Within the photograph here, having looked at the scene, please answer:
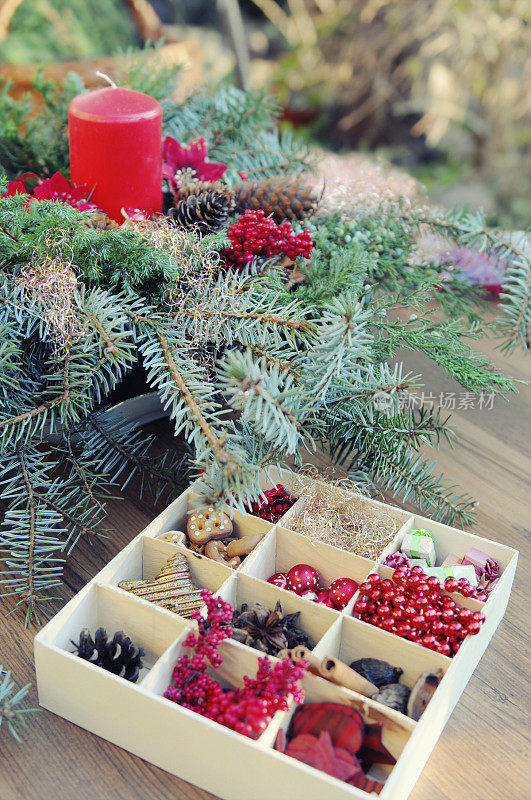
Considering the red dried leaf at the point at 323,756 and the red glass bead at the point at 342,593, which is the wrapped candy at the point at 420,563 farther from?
the red dried leaf at the point at 323,756

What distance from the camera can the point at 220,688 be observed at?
0.49 meters

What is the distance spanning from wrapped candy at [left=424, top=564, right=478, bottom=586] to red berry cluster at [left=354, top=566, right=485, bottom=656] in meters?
0.02

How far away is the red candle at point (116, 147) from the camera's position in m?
0.65

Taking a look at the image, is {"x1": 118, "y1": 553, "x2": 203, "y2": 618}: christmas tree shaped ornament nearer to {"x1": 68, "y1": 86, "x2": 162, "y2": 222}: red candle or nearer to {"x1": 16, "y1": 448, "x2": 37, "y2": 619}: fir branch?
{"x1": 16, "y1": 448, "x2": 37, "y2": 619}: fir branch

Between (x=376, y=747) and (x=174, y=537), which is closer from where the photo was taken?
(x=376, y=747)

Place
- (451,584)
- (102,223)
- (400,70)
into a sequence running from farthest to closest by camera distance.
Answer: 1. (400,70)
2. (102,223)
3. (451,584)

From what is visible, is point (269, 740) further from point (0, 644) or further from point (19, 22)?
point (19, 22)

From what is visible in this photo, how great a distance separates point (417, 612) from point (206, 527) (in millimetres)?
172

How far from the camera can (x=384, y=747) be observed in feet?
1.52

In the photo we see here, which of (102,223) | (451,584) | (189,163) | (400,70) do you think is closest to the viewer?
(451,584)

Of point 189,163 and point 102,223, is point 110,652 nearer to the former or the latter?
Answer: point 102,223

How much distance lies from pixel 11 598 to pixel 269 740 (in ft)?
0.81

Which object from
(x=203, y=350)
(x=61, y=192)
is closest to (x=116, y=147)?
(x=61, y=192)

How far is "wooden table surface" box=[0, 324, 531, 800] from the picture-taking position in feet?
1.54
